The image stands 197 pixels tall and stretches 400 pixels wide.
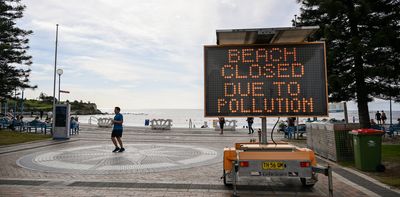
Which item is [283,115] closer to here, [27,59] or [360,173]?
[360,173]

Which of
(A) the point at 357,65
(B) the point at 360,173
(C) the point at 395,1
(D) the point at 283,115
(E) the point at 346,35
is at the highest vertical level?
(C) the point at 395,1

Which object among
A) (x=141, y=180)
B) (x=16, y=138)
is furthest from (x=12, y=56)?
(x=141, y=180)

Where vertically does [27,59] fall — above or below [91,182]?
above

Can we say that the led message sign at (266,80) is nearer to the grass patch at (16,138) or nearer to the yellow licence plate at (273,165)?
the yellow licence plate at (273,165)

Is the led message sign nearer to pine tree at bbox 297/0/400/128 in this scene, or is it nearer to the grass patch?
pine tree at bbox 297/0/400/128

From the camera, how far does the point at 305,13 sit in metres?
19.1

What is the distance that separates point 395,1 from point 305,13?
199 inches

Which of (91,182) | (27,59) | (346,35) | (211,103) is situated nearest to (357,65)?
(346,35)

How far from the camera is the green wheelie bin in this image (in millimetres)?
8289

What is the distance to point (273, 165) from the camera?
5.64 metres

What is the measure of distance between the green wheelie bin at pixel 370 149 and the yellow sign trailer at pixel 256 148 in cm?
293

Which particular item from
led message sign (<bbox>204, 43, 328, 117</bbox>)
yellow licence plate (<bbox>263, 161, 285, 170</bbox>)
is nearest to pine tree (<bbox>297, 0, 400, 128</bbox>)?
led message sign (<bbox>204, 43, 328, 117</bbox>)

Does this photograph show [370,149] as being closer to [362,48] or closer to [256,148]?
[256,148]

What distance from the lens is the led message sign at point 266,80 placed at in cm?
650
